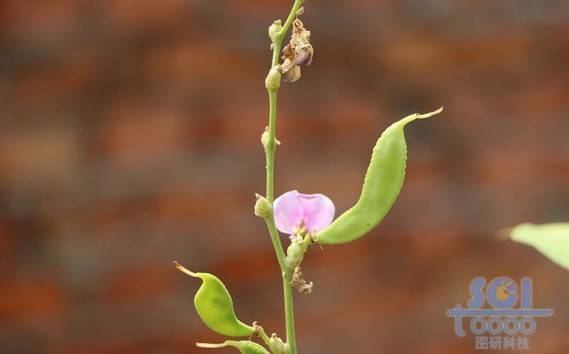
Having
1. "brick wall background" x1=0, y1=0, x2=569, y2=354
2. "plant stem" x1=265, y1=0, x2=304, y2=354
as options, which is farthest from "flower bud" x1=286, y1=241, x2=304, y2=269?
"brick wall background" x1=0, y1=0, x2=569, y2=354

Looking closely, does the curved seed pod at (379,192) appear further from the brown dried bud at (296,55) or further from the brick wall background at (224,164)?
the brick wall background at (224,164)

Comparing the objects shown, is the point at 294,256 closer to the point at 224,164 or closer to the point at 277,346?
→ the point at 277,346

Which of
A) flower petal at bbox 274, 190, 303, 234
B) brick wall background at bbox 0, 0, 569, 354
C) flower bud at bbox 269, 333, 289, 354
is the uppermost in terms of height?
brick wall background at bbox 0, 0, 569, 354

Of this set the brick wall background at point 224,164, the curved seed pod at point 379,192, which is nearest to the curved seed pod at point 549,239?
the curved seed pod at point 379,192

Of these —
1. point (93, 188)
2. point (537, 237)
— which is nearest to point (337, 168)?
point (93, 188)

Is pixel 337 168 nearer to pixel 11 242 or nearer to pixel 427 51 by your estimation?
pixel 427 51

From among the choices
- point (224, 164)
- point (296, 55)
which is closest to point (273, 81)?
point (296, 55)

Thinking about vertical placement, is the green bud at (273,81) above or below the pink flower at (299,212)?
above

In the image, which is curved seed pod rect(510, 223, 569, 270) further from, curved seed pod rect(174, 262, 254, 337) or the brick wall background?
the brick wall background

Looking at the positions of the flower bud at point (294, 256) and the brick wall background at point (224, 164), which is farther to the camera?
the brick wall background at point (224, 164)
